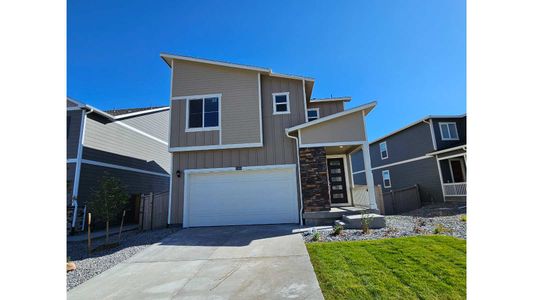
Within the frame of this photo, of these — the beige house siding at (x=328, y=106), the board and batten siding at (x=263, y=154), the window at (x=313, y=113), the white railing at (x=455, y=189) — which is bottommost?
the white railing at (x=455, y=189)

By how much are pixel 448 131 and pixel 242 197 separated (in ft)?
48.1

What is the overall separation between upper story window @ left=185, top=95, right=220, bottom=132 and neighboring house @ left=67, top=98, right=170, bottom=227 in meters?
5.08

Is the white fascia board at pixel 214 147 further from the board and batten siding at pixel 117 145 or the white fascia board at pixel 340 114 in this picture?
the board and batten siding at pixel 117 145

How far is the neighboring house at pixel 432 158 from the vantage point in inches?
597

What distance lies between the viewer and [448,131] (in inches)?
643

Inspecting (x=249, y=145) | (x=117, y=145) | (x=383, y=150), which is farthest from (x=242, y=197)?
(x=383, y=150)

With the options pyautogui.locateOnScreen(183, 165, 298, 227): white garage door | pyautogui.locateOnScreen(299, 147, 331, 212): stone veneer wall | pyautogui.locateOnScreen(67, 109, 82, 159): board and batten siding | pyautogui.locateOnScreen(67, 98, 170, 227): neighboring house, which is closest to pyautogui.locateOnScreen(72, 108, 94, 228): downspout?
pyautogui.locateOnScreen(67, 98, 170, 227): neighboring house

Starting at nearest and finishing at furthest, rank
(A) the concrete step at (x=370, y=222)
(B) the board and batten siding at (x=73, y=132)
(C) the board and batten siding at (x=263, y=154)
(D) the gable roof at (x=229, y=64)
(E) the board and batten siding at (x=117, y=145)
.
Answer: (A) the concrete step at (x=370, y=222), (C) the board and batten siding at (x=263, y=154), (D) the gable roof at (x=229, y=64), (B) the board and batten siding at (x=73, y=132), (E) the board and batten siding at (x=117, y=145)

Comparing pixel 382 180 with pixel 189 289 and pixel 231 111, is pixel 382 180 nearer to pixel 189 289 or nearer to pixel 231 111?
pixel 231 111

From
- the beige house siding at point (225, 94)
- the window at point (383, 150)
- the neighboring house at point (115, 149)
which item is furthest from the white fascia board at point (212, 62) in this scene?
the window at point (383, 150)

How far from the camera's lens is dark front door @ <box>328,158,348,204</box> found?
11430 millimetres

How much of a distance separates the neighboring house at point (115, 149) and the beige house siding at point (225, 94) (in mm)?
4620

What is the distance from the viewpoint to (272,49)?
10445 mm
